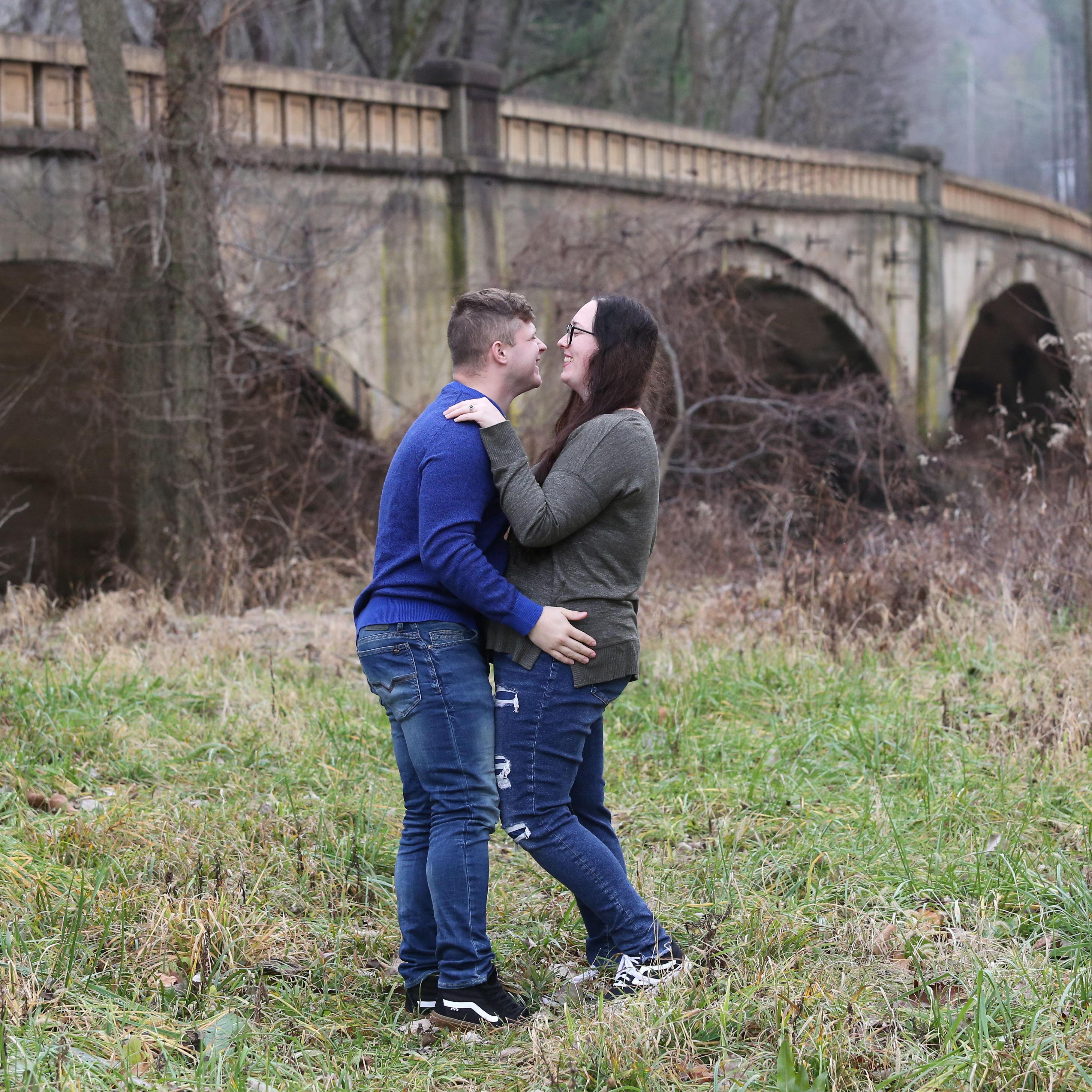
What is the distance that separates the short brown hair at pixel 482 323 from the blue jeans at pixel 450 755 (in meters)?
0.60

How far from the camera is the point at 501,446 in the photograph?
2.87 meters

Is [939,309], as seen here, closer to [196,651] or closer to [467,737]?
[196,651]

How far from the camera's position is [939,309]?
62.0 ft

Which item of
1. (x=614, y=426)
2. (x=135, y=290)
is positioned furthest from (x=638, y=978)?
(x=135, y=290)

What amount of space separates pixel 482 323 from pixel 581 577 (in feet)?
1.96

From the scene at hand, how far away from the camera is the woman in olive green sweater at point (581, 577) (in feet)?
9.43

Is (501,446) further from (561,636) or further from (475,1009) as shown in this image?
(475,1009)

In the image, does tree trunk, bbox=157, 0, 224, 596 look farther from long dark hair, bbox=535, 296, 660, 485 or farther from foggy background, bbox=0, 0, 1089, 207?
long dark hair, bbox=535, 296, 660, 485

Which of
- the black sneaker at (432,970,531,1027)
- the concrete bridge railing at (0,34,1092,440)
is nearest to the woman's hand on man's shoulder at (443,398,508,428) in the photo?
the black sneaker at (432,970,531,1027)

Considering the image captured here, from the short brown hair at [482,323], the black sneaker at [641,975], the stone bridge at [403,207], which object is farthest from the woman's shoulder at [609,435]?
the stone bridge at [403,207]

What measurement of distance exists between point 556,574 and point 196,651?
11.9 ft

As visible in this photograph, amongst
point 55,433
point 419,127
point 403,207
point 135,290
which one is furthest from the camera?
point 55,433

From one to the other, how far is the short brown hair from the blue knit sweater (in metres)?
0.07

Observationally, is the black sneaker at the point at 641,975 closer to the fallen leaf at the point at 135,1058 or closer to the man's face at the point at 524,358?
the fallen leaf at the point at 135,1058
